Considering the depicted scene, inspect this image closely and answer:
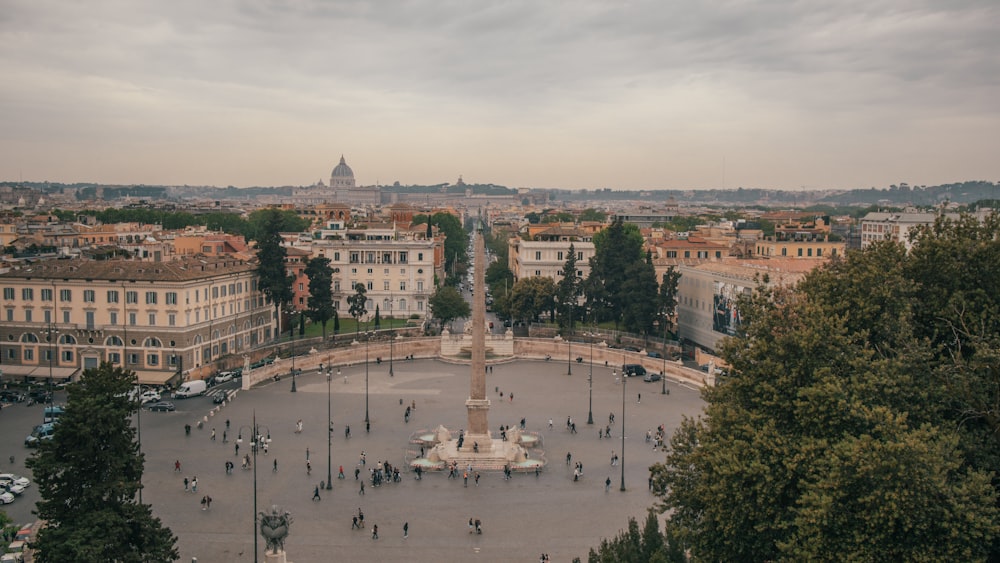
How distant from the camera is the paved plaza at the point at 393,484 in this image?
29.5 m

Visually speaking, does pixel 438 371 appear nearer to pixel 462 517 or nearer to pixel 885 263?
pixel 462 517

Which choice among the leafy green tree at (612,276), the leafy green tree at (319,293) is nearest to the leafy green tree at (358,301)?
the leafy green tree at (319,293)

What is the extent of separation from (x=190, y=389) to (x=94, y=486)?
1157 inches

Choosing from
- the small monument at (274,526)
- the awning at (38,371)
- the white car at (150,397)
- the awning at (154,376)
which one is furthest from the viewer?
the awning at (38,371)

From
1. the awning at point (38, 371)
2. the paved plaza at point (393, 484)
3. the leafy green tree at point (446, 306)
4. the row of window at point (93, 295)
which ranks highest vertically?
the row of window at point (93, 295)

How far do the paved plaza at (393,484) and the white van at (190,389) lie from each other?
0.75 m

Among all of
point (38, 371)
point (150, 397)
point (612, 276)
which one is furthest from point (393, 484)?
point (612, 276)

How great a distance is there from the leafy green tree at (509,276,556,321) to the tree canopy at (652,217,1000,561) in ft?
157

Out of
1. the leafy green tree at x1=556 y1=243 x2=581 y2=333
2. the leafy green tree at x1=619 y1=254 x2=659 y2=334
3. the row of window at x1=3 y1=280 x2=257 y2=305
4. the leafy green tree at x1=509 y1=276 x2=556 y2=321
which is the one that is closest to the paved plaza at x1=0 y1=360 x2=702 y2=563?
the row of window at x1=3 y1=280 x2=257 y2=305

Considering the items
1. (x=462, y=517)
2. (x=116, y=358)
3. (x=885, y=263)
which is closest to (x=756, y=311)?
(x=885, y=263)

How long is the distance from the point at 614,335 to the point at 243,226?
7329 centimetres

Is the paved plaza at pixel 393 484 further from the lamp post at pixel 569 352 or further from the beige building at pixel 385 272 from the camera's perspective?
the beige building at pixel 385 272

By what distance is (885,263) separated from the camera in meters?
24.1

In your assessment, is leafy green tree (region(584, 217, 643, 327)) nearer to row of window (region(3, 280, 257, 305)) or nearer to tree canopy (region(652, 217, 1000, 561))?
row of window (region(3, 280, 257, 305))
